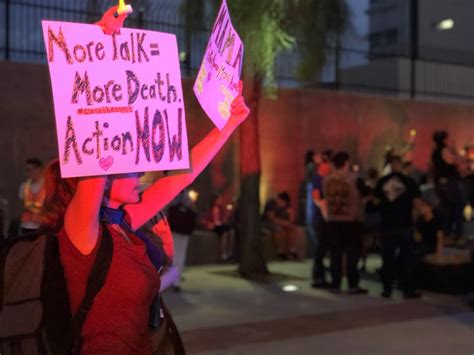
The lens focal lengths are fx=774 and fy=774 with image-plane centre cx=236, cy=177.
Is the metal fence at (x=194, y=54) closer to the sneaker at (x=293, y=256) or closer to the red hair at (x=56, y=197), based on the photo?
the sneaker at (x=293, y=256)

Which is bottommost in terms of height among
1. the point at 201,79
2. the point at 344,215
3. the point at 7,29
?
the point at 344,215

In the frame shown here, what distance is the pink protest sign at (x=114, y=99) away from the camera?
9.04 feet

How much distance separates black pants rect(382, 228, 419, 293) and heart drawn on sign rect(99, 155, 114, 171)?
24.0 feet

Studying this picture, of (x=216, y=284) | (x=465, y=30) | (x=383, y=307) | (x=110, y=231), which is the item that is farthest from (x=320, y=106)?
(x=465, y=30)

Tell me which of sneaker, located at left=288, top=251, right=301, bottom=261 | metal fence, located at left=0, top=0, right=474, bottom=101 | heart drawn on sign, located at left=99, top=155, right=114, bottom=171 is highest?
metal fence, located at left=0, top=0, right=474, bottom=101

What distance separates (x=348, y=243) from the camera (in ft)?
32.8

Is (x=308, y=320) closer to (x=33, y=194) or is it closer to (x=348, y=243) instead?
(x=348, y=243)

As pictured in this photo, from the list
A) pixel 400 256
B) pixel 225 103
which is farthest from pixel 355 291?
pixel 225 103

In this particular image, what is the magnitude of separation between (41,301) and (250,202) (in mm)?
8687

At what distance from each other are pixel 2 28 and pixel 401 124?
9020mm

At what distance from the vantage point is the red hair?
2992mm

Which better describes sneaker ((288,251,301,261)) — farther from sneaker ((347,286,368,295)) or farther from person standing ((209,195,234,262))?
sneaker ((347,286,368,295))

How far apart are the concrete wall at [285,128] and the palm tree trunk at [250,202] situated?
77.5 inches

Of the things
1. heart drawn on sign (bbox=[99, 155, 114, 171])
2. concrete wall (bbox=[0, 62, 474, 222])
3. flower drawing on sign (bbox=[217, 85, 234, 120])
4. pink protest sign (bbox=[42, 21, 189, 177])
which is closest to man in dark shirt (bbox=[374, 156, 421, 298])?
concrete wall (bbox=[0, 62, 474, 222])
